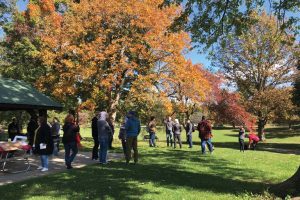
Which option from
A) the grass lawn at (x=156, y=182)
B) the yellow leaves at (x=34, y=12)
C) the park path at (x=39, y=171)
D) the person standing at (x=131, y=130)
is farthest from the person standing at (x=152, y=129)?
the yellow leaves at (x=34, y=12)

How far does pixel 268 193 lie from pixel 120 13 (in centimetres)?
1928

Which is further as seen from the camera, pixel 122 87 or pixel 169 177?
pixel 122 87

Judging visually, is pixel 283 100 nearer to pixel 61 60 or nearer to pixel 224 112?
pixel 224 112

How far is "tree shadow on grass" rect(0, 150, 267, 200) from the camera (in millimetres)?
8820

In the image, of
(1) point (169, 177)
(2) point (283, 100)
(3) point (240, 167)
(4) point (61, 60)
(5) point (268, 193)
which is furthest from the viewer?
(2) point (283, 100)

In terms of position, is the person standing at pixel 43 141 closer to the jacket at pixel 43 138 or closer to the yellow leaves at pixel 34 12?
the jacket at pixel 43 138

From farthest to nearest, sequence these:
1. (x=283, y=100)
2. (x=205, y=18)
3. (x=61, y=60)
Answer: (x=283, y=100), (x=61, y=60), (x=205, y=18)

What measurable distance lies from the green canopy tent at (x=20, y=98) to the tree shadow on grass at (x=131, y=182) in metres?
4.11

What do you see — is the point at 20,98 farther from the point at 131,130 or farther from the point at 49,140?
the point at 131,130

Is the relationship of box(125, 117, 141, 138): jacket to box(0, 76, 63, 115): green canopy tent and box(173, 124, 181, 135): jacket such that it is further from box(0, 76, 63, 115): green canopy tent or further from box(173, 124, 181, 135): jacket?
box(173, 124, 181, 135): jacket

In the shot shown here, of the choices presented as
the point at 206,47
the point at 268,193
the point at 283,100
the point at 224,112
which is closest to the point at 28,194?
the point at 268,193

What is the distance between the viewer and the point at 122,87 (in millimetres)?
28516

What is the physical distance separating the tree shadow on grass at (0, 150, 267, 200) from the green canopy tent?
4.11 metres

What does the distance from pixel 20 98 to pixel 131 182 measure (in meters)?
7.35
